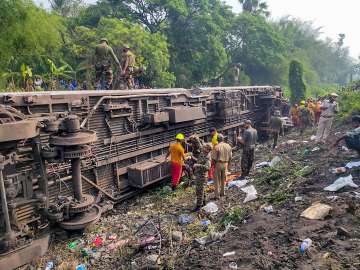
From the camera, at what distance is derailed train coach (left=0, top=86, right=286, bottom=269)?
5406 mm

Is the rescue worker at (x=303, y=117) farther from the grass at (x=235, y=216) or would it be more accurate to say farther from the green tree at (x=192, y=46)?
the green tree at (x=192, y=46)

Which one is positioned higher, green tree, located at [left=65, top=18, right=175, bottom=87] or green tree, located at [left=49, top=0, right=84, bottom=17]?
green tree, located at [left=49, top=0, right=84, bottom=17]

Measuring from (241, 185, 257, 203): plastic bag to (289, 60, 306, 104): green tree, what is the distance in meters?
20.1

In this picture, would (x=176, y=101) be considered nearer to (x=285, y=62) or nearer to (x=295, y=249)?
(x=295, y=249)

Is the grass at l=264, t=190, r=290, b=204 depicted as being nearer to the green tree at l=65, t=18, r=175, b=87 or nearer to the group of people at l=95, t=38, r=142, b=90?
the group of people at l=95, t=38, r=142, b=90

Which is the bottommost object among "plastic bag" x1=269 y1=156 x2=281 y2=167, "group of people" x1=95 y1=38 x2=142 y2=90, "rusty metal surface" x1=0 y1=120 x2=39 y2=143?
"plastic bag" x1=269 y1=156 x2=281 y2=167

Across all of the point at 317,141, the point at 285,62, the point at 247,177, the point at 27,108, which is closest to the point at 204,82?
the point at 285,62

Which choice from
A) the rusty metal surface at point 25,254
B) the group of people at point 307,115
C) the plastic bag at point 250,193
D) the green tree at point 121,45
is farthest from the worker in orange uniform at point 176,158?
the green tree at point 121,45

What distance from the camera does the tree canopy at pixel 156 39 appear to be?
53.6 feet

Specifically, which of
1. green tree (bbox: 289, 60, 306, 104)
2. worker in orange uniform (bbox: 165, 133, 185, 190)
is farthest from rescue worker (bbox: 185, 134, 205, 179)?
green tree (bbox: 289, 60, 306, 104)

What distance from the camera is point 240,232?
5422 millimetres

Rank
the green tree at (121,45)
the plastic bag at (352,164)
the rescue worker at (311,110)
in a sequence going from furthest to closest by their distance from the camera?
the green tree at (121,45) → the rescue worker at (311,110) → the plastic bag at (352,164)

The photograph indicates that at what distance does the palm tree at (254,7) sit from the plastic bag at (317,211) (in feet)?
127

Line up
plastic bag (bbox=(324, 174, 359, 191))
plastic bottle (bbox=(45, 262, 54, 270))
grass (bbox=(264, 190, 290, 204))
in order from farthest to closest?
grass (bbox=(264, 190, 290, 204)), plastic bag (bbox=(324, 174, 359, 191)), plastic bottle (bbox=(45, 262, 54, 270))
